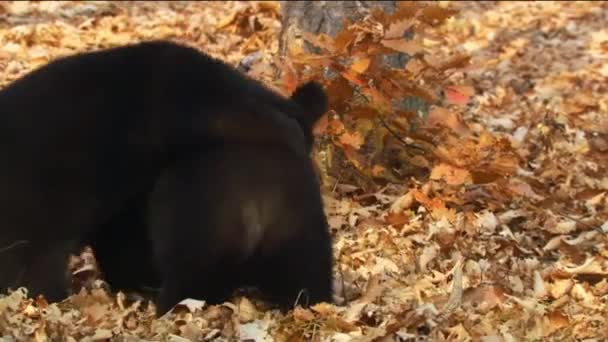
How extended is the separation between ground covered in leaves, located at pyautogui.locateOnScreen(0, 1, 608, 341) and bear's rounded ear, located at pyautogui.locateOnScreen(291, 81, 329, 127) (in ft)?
2.65

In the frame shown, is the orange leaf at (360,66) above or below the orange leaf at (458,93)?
above

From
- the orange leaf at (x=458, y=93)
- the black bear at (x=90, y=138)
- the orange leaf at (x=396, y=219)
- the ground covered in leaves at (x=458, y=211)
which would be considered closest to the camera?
the ground covered in leaves at (x=458, y=211)

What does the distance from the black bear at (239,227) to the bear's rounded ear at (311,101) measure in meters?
0.37

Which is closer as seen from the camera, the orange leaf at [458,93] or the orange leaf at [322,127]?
the orange leaf at [322,127]

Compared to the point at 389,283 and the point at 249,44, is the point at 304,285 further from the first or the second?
the point at 249,44

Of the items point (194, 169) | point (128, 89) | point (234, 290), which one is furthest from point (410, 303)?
point (128, 89)

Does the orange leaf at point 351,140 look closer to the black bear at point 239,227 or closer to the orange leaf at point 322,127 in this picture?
the orange leaf at point 322,127

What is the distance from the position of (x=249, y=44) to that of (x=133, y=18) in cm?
158

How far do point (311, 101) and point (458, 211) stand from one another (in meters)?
1.80

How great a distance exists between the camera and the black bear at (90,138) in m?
4.48

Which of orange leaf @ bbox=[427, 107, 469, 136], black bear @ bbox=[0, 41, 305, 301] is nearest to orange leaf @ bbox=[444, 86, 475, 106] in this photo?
orange leaf @ bbox=[427, 107, 469, 136]

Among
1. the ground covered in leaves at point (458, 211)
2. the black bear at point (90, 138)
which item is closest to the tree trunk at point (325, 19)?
the ground covered in leaves at point (458, 211)

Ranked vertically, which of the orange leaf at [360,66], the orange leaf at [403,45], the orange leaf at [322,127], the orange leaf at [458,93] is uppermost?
the orange leaf at [403,45]

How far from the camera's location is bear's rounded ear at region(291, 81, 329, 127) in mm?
4965
